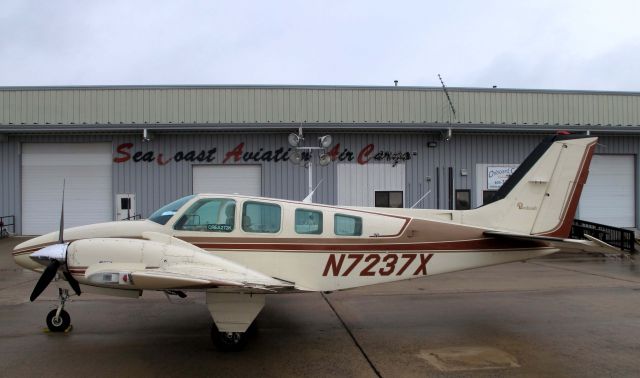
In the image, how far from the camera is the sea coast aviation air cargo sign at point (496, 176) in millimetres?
20875

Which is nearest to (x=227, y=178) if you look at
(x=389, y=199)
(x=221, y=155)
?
(x=221, y=155)

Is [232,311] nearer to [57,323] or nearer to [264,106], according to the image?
[57,323]

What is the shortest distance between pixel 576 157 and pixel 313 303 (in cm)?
537

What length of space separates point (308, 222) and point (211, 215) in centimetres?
143

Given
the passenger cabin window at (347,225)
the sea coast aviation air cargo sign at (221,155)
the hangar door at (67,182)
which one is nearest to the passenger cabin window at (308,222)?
the passenger cabin window at (347,225)

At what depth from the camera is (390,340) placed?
21.5 ft

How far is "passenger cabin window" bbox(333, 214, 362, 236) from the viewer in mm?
6914

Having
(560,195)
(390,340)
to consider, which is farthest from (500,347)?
(560,195)

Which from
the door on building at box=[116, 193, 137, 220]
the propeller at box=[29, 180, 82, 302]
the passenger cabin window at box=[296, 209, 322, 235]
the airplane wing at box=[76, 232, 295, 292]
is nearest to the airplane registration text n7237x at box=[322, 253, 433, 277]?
the passenger cabin window at box=[296, 209, 322, 235]

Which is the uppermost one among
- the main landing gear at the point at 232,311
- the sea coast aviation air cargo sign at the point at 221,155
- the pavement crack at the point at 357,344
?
the sea coast aviation air cargo sign at the point at 221,155

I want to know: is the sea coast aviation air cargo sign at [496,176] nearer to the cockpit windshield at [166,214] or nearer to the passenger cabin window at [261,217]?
the passenger cabin window at [261,217]

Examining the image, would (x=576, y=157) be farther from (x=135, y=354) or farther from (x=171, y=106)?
(x=171, y=106)

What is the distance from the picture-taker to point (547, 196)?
785 centimetres

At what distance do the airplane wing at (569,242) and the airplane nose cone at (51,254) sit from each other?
6031 mm
